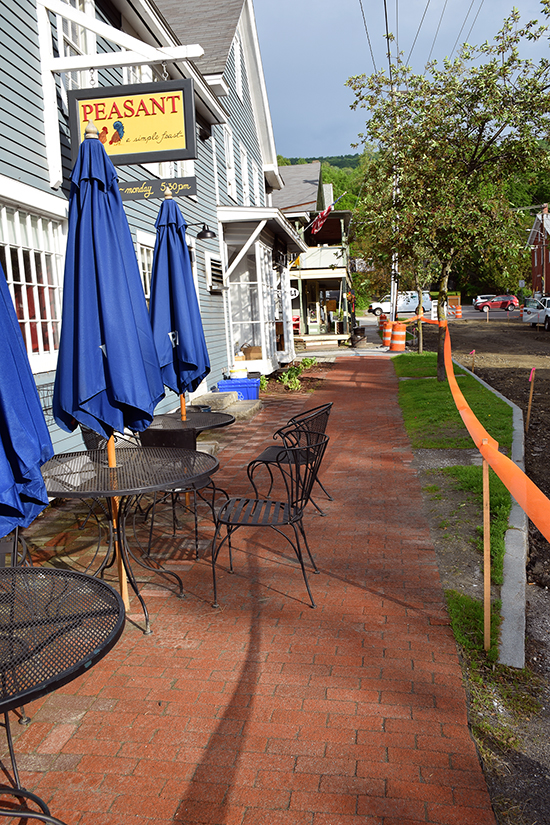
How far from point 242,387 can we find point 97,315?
8.82m

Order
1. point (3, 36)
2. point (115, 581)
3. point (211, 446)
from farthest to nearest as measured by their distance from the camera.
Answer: point (211, 446)
point (3, 36)
point (115, 581)

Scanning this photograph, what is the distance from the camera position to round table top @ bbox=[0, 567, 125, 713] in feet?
6.53

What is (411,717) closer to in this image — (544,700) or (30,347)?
(544,700)

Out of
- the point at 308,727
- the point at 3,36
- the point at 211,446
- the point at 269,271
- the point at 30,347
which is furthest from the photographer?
the point at 269,271

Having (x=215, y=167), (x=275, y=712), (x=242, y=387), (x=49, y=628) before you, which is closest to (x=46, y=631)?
(x=49, y=628)

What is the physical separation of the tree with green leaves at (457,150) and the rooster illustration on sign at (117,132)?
6.94 metres

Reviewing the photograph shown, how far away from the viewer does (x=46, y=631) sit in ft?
7.48

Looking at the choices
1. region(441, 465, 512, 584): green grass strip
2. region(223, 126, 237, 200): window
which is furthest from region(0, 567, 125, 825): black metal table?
region(223, 126, 237, 200): window

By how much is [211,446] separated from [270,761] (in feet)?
18.2

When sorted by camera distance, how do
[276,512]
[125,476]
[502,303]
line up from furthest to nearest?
1. [502,303]
2. [276,512]
3. [125,476]

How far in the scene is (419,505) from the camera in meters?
5.85

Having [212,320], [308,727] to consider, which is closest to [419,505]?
[308,727]

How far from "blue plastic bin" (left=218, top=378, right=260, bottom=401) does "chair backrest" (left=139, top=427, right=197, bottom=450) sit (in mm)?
6522

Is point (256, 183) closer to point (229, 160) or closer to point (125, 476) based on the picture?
point (229, 160)
